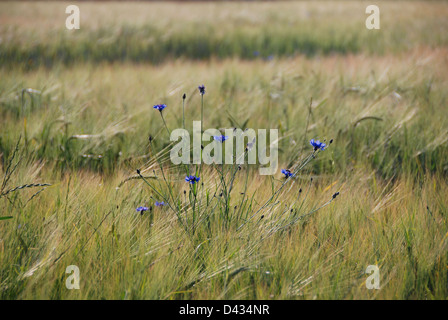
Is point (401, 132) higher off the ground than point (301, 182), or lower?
higher

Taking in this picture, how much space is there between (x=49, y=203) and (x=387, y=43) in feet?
15.9

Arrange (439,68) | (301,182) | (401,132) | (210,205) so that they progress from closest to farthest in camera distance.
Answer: (210,205), (301,182), (401,132), (439,68)

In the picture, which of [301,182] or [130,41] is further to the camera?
[130,41]

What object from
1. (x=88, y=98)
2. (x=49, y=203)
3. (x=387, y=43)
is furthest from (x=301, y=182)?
(x=387, y=43)

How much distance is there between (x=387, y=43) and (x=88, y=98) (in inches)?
160

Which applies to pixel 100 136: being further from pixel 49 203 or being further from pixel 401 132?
pixel 401 132

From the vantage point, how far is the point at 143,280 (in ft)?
3.19

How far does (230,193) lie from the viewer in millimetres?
1367

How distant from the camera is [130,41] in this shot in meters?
5.29

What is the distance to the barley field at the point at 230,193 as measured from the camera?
100cm

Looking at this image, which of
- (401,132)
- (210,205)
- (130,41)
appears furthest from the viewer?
(130,41)

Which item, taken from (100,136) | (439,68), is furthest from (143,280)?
(439,68)

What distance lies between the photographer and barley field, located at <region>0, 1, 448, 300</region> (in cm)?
100
